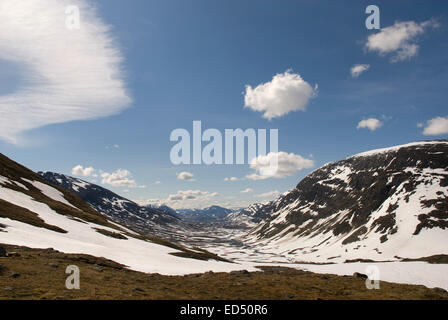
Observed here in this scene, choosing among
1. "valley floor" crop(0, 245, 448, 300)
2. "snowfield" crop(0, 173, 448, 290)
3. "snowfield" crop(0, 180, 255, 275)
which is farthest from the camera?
"snowfield" crop(0, 173, 448, 290)

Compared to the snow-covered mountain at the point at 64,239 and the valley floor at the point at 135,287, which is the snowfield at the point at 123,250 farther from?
the valley floor at the point at 135,287

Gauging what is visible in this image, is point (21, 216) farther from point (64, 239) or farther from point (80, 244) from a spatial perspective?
point (80, 244)

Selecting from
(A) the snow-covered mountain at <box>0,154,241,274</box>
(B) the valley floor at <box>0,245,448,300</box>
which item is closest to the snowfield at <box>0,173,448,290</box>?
(A) the snow-covered mountain at <box>0,154,241,274</box>

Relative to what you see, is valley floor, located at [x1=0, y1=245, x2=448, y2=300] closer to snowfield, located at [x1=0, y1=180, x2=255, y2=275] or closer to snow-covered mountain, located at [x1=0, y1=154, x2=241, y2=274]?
snowfield, located at [x1=0, y1=180, x2=255, y2=275]

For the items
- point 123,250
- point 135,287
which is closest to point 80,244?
point 123,250

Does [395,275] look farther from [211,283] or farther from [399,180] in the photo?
[399,180]

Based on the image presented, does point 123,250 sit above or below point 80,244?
below

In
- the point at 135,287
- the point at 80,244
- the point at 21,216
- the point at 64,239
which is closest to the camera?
the point at 135,287

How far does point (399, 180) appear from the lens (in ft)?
645

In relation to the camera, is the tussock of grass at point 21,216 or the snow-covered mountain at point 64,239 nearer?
the snow-covered mountain at point 64,239

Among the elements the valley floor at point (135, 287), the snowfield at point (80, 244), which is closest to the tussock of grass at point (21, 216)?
the snowfield at point (80, 244)

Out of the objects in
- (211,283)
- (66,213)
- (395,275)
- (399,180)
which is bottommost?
(395,275)
